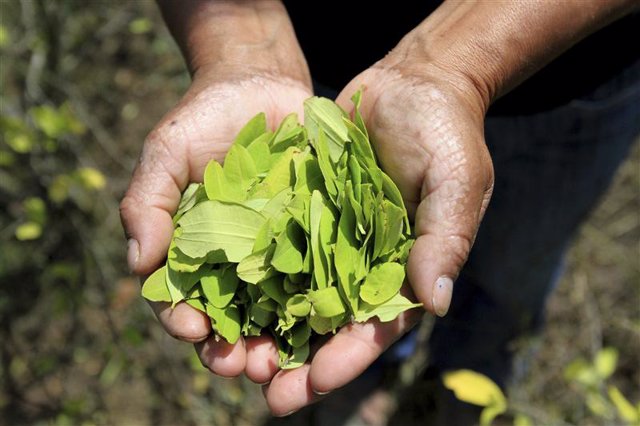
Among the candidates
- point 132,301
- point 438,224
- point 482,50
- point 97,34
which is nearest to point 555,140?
point 482,50

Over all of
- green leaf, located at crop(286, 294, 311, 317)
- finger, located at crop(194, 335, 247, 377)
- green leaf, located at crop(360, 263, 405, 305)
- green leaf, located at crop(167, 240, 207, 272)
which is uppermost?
green leaf, located at crop(167, 240, 207, 272)

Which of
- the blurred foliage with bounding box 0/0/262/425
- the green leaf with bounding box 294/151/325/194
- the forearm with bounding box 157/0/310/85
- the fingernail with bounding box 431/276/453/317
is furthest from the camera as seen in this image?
the blurred foliage with bounding box 0/0/262/425

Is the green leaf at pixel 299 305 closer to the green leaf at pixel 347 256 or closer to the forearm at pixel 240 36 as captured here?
the green leaf at pixel 347 256

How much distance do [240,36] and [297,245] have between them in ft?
1.29

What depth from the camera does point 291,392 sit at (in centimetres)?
94

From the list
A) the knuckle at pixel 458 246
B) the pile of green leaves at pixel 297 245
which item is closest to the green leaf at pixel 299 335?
the pile of green leaves at pixel 297 245

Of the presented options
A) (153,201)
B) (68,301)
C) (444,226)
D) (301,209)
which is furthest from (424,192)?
(68,301)

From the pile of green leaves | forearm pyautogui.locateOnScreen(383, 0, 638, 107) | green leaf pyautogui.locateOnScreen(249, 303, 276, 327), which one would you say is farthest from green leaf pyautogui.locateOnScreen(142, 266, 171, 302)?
forearm pyautogui.locateOnScreen(383, 0, 638, 107)

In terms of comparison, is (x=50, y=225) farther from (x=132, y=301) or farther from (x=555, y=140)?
(x=555, y=140)

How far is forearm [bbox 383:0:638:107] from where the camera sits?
3.16ft

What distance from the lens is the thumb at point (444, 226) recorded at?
88 centimetres

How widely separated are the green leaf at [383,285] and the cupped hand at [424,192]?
0.02 m

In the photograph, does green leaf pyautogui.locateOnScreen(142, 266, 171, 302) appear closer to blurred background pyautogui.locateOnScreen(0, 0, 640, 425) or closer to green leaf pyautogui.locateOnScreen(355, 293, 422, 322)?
green leaf pyautogui.locateOnScreen(355, 293, 422, 322)

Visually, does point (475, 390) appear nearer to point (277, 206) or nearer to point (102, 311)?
point (277, 206)
